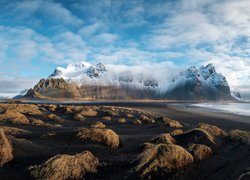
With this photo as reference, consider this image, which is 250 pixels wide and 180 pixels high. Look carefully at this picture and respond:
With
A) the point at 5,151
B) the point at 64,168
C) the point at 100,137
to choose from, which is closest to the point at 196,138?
the point at 100,137

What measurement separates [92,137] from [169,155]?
273 inches

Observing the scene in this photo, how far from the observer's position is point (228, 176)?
11039 millimetres

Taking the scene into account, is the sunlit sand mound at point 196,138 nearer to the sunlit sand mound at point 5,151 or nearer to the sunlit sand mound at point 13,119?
the sunlit sand mound at point 5,151

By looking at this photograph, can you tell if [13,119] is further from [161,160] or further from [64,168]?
[161,160]

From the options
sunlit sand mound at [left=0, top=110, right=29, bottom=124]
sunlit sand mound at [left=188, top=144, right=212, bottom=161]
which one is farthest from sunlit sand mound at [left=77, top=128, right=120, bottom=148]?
sunlit sand mound at [left=0, top=110, right=29, bottom=124]

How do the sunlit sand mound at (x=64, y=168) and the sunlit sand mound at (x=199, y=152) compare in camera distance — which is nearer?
the sunlit sand mound at (x=64, y=168)

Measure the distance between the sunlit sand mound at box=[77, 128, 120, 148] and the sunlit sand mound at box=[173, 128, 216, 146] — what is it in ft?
13.6

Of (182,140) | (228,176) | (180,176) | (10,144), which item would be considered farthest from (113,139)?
(228,176)

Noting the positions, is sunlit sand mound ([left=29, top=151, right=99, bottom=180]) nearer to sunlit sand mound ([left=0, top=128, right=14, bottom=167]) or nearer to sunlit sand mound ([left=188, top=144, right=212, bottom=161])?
sunlit sand mound ([left=0, top=128, right=14, bottom=167])

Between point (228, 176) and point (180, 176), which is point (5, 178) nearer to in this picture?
point (180, 176)

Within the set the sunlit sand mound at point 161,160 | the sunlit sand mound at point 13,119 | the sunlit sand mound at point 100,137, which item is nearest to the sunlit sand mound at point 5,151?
the sunlit sand mound at point 100,137

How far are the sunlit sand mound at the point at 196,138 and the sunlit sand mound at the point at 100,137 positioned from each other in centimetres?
413

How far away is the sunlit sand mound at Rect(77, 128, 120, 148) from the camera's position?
60.2ft

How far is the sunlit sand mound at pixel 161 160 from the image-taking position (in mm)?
11867
